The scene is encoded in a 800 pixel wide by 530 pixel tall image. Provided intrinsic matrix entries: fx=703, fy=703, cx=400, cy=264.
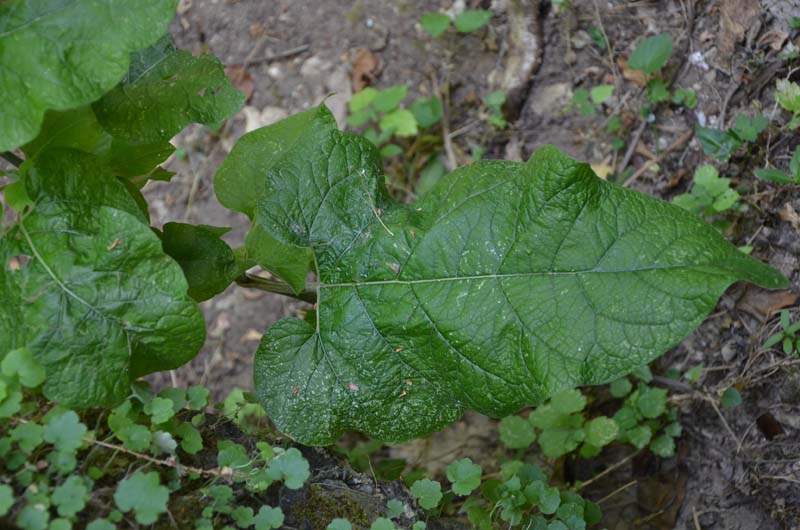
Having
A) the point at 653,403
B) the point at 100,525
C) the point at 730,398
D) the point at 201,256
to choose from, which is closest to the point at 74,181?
the point at 201,256

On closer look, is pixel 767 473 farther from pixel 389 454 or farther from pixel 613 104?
pixel 613 104

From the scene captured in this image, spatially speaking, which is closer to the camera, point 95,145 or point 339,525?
point 339,525

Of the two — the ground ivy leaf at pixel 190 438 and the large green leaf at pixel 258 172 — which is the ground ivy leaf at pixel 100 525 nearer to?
the ground ivy leaf at pixel 190 438

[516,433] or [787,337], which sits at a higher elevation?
[787,337]

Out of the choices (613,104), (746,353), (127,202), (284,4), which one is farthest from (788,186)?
(284,4)

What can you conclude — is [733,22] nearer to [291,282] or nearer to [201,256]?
[291,282]

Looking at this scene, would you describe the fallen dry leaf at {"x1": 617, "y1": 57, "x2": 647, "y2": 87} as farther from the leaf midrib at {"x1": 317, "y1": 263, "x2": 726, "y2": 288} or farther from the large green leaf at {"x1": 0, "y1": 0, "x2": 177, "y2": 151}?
the large green leaf at {"x1": 0, "y1": 0, "x2": 177, "y2": 151}

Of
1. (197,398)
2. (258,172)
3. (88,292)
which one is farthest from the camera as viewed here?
(258,172)
